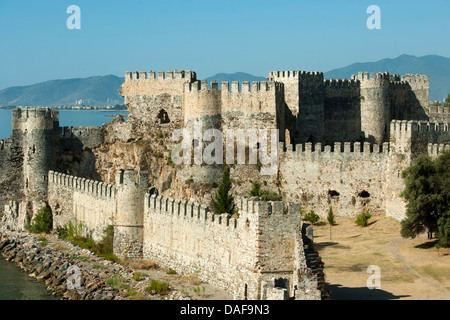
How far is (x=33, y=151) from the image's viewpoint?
44.9 meters

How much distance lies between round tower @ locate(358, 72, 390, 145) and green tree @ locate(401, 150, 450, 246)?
12357 mm

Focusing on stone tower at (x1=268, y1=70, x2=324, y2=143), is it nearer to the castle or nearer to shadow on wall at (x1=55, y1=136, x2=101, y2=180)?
the castle

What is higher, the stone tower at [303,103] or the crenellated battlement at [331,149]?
the stone tower at [303,103]

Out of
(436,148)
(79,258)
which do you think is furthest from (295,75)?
(79,258)

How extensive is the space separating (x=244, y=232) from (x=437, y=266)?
9.44 metres

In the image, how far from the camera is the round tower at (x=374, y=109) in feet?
159

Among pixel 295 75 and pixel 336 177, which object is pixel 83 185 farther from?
pixel 295 75

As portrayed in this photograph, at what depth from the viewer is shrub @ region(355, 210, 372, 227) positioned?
40.4 m

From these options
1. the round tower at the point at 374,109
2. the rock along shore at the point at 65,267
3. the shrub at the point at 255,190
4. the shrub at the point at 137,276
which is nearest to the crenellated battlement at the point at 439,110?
the round tower at the point at 374,109

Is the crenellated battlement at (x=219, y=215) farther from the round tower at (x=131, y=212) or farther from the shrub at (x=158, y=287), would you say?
the shrub at (x=158, y=287)

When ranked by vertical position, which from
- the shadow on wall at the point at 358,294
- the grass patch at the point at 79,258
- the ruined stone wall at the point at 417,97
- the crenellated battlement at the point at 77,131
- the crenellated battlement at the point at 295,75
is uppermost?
the crenellated battlement at the point at 295,75

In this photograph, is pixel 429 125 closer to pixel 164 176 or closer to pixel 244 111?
pixel 244 111

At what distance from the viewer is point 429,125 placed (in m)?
40.4
